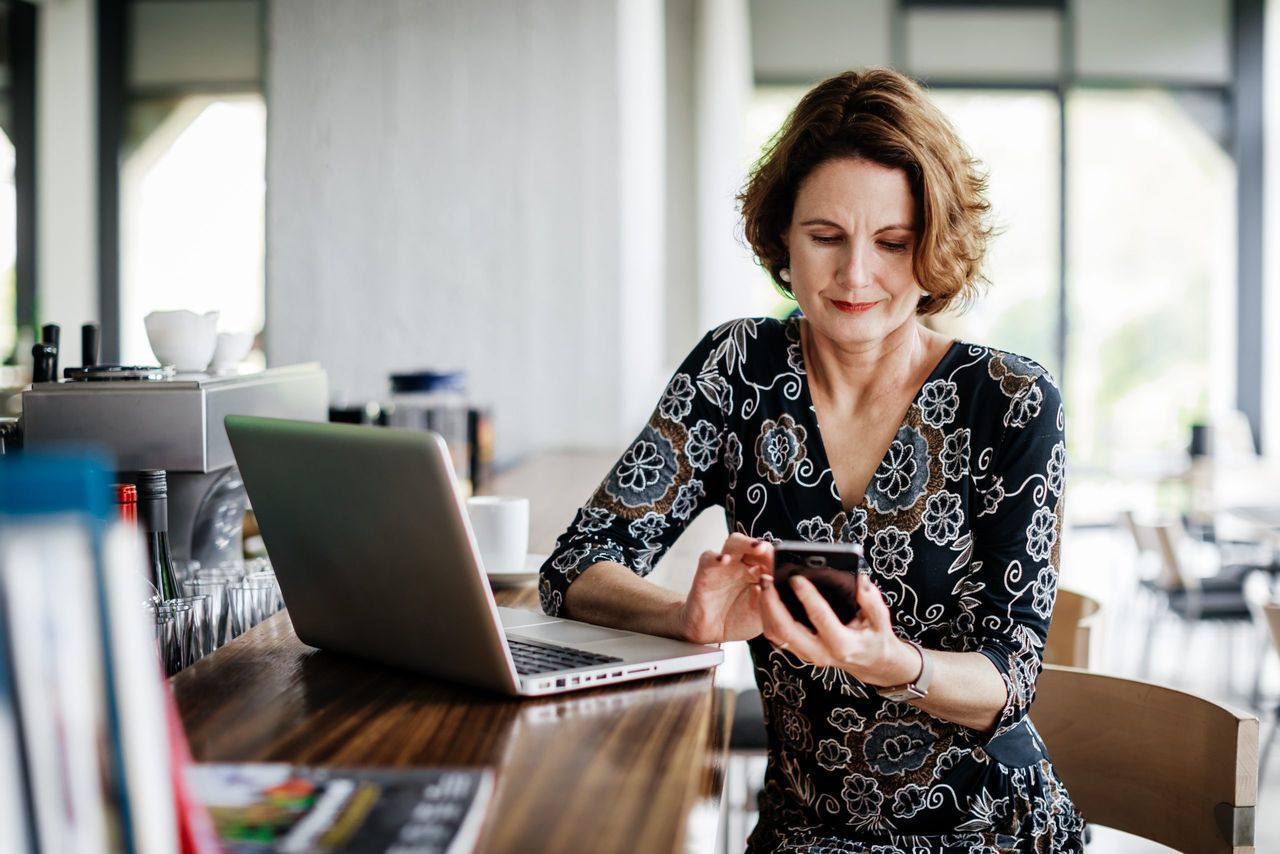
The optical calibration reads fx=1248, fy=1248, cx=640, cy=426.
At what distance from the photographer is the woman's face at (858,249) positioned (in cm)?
134

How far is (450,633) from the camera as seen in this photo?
1.01 metres

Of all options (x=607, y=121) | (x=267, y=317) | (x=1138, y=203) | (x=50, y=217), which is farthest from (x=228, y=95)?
(x=1138, y=203)

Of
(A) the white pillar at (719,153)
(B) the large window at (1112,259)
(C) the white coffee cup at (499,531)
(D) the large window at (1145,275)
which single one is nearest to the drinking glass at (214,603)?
(C) the white coffee cup at (499,531)

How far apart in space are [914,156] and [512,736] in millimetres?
764

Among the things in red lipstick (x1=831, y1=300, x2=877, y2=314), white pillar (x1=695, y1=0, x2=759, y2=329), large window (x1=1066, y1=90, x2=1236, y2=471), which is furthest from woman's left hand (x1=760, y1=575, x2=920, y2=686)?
large window (x1=1066, y1=90, x2=1236, y2=471)

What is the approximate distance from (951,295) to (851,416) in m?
0.18

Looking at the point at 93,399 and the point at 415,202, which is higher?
the point at 415,202

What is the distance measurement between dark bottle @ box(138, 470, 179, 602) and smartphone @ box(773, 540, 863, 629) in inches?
23.8

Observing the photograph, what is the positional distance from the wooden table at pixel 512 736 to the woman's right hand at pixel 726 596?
2.7 inches

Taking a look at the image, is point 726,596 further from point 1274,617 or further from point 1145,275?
point 1145,275

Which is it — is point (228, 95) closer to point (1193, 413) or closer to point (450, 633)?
point (450, 633)

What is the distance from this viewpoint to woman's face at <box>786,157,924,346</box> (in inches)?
52.9

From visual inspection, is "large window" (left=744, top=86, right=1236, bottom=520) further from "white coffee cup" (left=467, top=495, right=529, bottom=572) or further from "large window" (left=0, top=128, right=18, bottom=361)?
"white coffee cup" (left=467, top=495, right=529, bottom=572)

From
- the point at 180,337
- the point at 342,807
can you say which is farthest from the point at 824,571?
the point at 180,337
